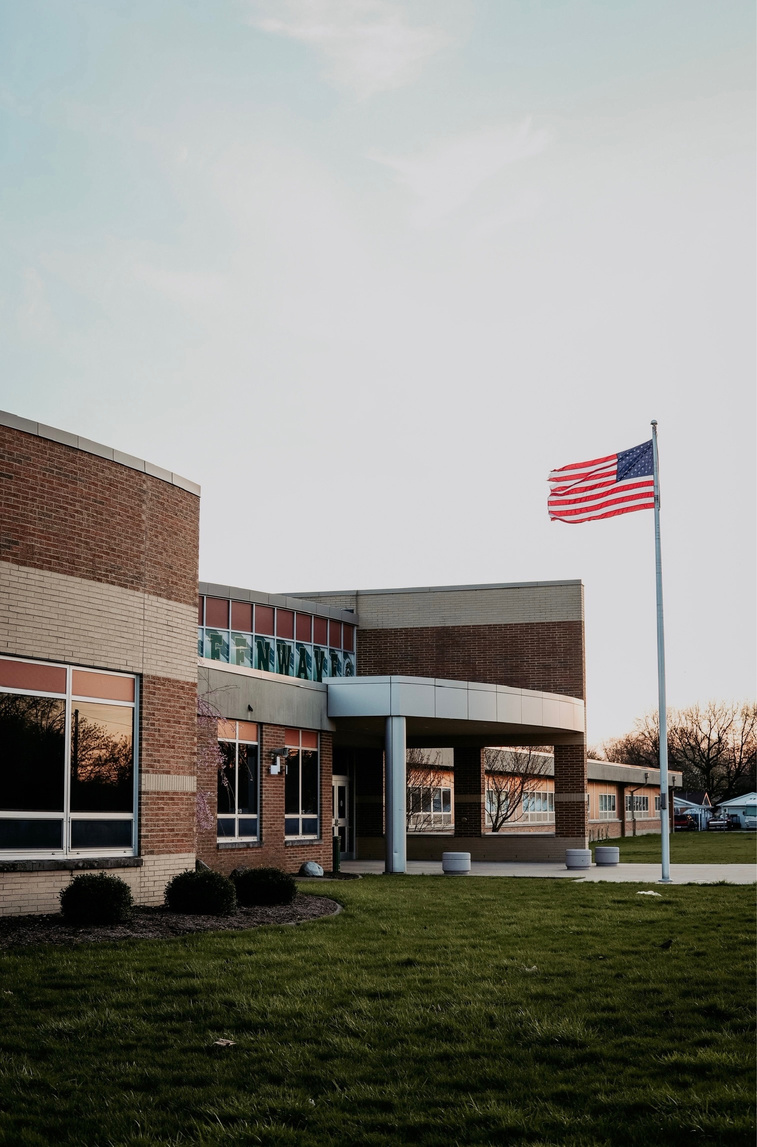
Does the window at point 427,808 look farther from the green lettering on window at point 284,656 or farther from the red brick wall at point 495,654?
the green lettering on window at point 284,656

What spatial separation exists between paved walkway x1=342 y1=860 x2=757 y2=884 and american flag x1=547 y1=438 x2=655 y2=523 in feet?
26.6

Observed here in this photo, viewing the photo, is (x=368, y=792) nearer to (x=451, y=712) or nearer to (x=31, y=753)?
(x=451, y=712)

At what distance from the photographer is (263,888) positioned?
1745 centimetres

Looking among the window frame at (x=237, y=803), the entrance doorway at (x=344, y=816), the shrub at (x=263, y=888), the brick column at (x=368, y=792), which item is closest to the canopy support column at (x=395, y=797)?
the window frame at (x=237, y=803)

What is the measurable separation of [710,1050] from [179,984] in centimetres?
478

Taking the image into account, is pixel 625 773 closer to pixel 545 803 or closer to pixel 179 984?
pixel 545 803

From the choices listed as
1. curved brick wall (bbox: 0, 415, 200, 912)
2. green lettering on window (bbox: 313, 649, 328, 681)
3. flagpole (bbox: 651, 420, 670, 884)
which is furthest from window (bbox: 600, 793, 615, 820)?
curved brick wall (bbox: 0, 415, 200, 912)

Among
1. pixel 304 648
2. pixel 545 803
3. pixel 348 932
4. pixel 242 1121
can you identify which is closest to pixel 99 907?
pixel 348 932

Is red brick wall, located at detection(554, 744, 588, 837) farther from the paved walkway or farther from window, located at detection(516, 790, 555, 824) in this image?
window, located at detection(516, 790, 555, 824)

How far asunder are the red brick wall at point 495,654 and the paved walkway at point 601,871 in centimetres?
579

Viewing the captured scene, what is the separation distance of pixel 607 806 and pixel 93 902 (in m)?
55.0

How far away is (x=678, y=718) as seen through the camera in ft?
351

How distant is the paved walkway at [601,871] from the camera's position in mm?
25359

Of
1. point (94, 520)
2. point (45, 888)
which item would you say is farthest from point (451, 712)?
point (45, 888)
